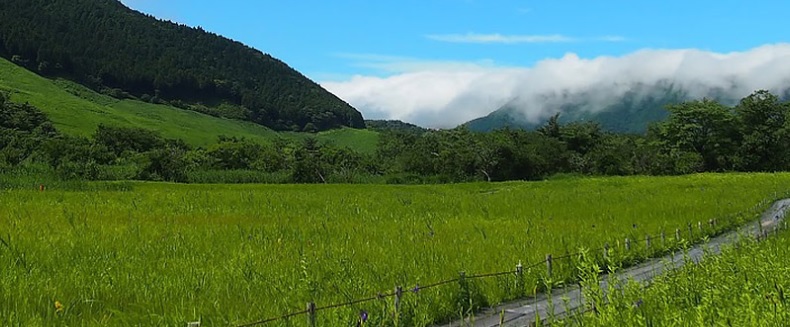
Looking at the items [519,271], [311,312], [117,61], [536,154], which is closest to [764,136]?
[536,154]

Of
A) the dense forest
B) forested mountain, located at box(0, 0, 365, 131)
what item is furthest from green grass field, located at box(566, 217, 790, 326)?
forested mountain, located at box(0, 0, 365, 131)

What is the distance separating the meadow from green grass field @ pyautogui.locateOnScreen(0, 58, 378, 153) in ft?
326

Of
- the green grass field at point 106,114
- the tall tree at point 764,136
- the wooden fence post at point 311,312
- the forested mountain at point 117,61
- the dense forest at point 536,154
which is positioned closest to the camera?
the wooden fence post at point 311,312

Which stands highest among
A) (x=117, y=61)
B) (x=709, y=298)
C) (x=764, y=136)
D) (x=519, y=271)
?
(x=117, y=61)

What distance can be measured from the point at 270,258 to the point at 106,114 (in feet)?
418

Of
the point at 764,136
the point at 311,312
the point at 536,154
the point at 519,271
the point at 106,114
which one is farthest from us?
the point at 106,114

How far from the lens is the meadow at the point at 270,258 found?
21.2 ft

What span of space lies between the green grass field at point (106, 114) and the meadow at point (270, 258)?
9943 centimetres

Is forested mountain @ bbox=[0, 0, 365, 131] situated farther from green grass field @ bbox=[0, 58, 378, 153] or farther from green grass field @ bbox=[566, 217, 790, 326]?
green grass field @ bbox=[566, 217, 790, 326]

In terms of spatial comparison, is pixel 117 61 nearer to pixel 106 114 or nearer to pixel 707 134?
pixel 106 114

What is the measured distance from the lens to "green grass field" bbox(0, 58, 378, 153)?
4358 inches

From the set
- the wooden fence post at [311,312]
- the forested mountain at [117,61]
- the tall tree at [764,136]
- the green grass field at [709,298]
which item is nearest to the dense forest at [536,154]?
the tall tree at [764,136]

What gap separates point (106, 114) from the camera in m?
123

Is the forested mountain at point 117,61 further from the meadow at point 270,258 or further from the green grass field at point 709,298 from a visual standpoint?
the green grass field at point 709,298
